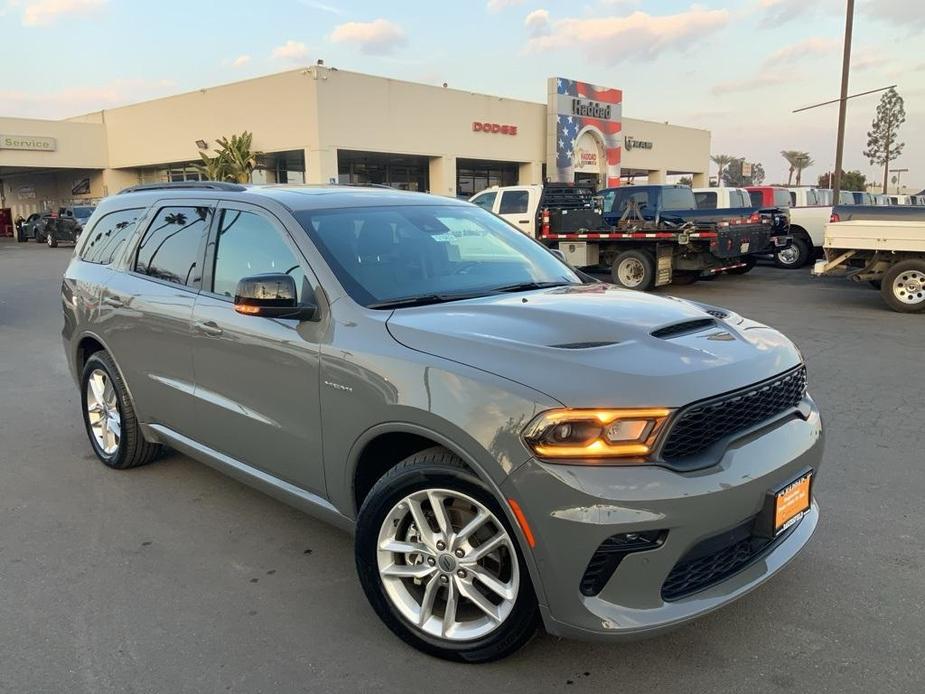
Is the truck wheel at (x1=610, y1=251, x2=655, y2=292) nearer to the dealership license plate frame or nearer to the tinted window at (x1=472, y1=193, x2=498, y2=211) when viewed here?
the tinted window at (x1=472, y1=193, x2=498, y2=211)

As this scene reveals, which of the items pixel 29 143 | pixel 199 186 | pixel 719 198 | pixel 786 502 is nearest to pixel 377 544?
pixel 786 502

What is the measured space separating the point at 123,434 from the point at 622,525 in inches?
143

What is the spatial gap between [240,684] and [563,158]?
118ft

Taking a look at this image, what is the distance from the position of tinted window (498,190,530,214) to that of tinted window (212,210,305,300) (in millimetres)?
12183

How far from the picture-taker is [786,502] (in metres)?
2.67

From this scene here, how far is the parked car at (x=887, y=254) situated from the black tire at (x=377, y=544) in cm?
1068

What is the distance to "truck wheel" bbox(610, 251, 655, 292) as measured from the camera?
1341 centimetres

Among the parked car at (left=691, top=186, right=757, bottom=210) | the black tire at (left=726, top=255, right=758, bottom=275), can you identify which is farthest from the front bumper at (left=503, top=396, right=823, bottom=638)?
the parked car at (left=691, top=186, right=757, bottom=210)

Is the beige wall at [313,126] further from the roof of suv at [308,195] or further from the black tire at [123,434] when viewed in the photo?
the roof of suv at [308,195]

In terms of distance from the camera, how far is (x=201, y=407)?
384 cm

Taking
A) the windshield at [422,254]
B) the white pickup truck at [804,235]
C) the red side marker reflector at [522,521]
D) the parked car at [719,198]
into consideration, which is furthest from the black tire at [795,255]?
the red side marker reflector at [522,521]

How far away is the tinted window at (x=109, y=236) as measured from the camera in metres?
4.74

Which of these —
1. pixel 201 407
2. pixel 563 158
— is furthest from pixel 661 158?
pixel 201 407

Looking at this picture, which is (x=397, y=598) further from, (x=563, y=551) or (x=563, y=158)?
(x=563, y=158)
